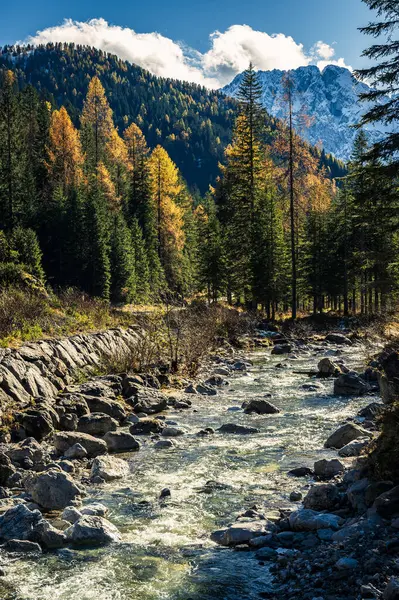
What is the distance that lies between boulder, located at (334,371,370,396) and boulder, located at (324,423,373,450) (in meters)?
5.36

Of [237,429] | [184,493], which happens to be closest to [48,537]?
[184,493]

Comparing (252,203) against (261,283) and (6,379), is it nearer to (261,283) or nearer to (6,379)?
(261,283)

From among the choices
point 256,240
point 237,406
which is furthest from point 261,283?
point 237,406

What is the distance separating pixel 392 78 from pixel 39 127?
49.1 meters

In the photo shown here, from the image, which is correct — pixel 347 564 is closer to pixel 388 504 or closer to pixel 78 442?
pixel 388 504

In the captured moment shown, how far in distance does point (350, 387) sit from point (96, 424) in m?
7.63

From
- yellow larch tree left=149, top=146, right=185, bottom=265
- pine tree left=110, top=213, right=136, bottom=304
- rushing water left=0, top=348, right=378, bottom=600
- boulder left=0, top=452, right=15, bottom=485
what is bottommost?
rushing water left=0, top=348, right=378, bottom=600

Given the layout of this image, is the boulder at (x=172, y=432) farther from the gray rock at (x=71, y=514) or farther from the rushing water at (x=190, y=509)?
the gray rock at (x=71, y=514)

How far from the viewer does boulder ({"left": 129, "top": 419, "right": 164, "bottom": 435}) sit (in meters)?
11.7

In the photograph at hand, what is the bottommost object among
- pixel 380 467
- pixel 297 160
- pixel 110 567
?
pixel 110 567

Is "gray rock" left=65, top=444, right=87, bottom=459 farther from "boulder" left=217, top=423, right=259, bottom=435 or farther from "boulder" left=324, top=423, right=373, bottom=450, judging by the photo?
"boulder" left=324, top=423, right=373, bottom=450

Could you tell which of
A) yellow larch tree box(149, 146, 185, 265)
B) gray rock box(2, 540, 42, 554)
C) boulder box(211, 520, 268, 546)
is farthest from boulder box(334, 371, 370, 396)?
yellow larch tree box(149, 146, 185, 265)

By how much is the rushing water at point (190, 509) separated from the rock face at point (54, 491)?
0.33 m

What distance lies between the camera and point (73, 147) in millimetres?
55188
